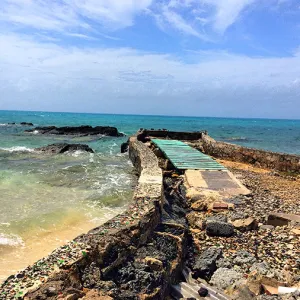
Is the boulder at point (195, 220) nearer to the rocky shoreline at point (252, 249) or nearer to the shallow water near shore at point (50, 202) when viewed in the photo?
the rocky shoreline at point (252, 249)

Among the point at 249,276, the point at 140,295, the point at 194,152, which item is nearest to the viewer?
the point at 140,295

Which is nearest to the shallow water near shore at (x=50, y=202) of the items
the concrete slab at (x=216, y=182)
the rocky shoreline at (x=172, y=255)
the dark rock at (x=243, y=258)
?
the rocky shoreline at (x=172, y=255)

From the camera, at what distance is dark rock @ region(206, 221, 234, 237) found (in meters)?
6.12

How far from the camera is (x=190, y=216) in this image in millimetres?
6992

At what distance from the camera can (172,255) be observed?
15.8 ft

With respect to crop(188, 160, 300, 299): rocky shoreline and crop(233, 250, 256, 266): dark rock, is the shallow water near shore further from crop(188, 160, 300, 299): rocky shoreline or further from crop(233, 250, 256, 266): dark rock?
crop(233, 250, 256, 266): dark rock

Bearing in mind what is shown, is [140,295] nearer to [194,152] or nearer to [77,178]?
[77,178]

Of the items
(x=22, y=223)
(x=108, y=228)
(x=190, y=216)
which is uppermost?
(x=108, y=228)

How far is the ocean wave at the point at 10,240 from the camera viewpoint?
636 cm

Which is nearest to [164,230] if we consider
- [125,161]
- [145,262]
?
[145,262]

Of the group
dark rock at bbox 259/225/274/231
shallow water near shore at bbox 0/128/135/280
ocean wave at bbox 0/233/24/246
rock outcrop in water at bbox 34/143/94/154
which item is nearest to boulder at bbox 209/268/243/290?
dark rock at bbox 259/225/274/231

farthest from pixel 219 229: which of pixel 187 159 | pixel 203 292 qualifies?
pixel 187 159

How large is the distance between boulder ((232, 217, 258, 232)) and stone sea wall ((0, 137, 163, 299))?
1.78 m

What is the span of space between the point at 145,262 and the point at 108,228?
2.46 feet
